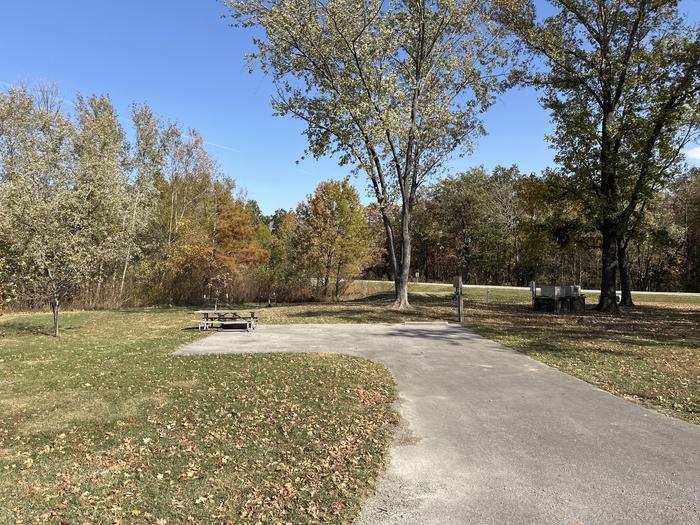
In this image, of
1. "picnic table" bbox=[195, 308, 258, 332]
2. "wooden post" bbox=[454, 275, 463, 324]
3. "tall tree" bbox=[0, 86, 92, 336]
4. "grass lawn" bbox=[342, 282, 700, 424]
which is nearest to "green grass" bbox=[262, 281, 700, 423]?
"grass lawn" bbox=[342, 282, 700, 424]

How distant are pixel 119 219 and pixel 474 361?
19.0 m

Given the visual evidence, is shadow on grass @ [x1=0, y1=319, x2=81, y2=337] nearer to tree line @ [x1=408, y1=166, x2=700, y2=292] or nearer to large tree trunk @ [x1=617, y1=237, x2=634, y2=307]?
large tree trunk @ [x1=617, y1=237, x2=634, y2=307]

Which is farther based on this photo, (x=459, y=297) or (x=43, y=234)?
(x=459, y=297)

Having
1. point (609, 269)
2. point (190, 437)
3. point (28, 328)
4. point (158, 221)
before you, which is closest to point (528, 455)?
point (190, 437)

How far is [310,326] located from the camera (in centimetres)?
1375

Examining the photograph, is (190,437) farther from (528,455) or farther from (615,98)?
(615,98)

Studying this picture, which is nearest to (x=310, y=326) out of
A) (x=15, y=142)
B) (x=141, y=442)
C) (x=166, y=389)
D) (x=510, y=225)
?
(x=166, y=389)

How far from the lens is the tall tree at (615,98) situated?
17.6m

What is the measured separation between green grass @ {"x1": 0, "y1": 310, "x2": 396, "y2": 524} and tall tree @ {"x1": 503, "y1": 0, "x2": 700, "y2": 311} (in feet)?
49.9

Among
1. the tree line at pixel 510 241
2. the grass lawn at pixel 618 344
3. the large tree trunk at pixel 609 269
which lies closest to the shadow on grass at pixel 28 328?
the grass lawn at pixel 618 344

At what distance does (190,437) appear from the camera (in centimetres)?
488

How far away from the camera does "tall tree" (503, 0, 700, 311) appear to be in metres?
17.6

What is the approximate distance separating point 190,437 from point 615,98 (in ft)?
67.7

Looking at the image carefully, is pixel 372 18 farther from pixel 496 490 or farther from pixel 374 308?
pixel 496 490
